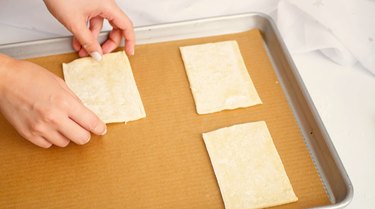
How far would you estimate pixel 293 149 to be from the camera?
3.07 feet

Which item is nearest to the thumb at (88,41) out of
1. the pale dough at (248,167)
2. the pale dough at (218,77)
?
the pale dough at (218,77)

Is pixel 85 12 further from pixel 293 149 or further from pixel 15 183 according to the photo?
pixel 293 149

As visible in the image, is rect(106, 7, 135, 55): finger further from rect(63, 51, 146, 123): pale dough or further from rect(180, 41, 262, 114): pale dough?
rect(180, 41, 262, 114): pale dough

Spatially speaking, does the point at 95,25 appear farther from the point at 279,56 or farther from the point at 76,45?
the point at 279,56

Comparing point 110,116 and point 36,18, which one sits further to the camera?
point 36,18

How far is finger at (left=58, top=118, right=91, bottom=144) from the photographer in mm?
836

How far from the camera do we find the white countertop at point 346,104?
93cm

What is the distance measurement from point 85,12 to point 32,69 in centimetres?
24

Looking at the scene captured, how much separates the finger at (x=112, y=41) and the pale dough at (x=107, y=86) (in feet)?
0.07

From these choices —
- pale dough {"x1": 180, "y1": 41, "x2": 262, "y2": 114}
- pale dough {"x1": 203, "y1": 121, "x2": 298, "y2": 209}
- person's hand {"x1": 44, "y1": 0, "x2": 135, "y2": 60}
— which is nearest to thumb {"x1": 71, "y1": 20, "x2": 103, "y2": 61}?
person's hand {"x1": 44, "y1": 0, "x2": 135, "y2": 60}

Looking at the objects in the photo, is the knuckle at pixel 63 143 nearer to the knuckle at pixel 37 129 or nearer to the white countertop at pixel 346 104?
the knuckle at pixel 37 129

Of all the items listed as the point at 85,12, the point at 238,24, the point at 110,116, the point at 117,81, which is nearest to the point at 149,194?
the point at 110,116

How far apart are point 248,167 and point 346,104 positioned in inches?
14.4

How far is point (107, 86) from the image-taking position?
1007 millimetres
